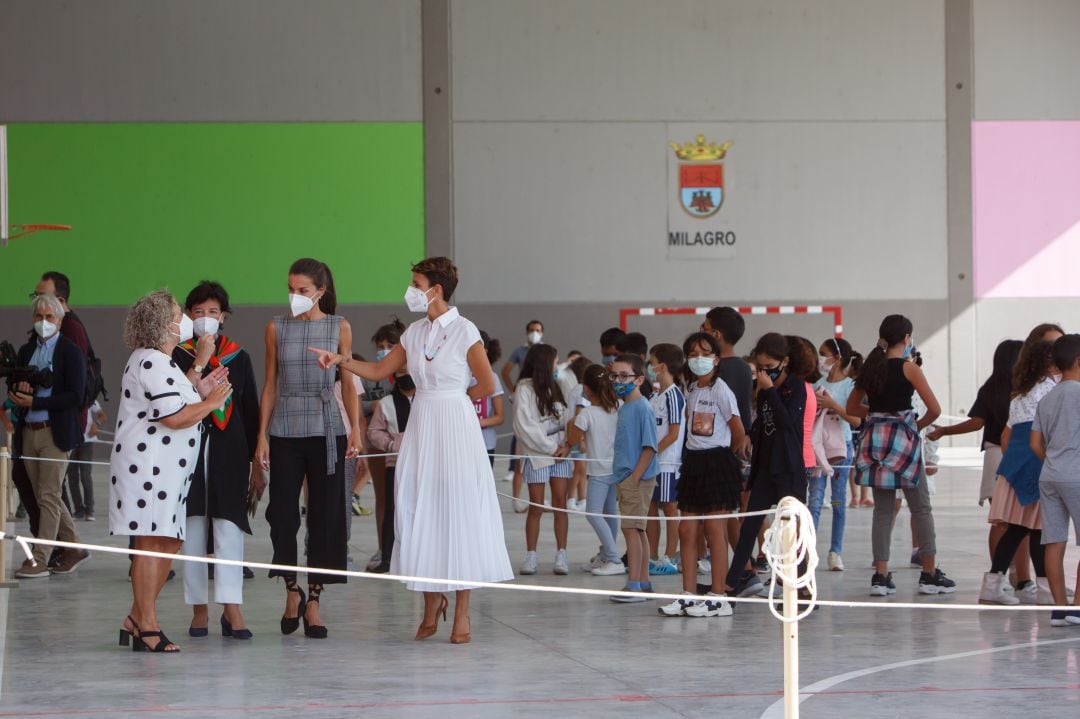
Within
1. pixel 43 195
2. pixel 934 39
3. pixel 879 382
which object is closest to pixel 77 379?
pixel 879 382

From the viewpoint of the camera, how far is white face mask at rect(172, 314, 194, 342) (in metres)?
7.10

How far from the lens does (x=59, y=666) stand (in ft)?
22.0

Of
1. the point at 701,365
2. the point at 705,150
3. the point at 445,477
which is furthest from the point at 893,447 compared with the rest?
the point at 705,150

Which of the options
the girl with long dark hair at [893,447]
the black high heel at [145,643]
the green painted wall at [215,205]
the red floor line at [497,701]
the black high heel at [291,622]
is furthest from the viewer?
the green painted wall at [215,205]

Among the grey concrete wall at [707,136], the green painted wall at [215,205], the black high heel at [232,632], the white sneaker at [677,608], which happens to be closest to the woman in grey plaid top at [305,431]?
the black high heel at [232,632]

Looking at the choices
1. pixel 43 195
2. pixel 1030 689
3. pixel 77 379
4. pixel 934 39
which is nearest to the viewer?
pixel 1030 689

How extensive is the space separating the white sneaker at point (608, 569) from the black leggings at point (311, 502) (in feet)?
9.04

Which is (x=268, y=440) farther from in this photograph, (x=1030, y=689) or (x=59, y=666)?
(x=1030, y=689)

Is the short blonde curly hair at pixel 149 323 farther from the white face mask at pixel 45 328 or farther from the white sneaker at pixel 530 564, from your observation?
the white sneaker at pixel 530 564

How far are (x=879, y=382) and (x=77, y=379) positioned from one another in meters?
4.95

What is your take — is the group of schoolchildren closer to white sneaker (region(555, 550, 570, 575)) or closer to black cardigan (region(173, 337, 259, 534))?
white sneaker (region(555, 550, 570, 575))

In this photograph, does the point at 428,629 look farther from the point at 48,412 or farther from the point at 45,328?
the point at 45,328

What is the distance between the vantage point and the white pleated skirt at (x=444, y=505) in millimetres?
7230

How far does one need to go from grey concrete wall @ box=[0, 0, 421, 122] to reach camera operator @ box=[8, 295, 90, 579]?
35.1 feet
